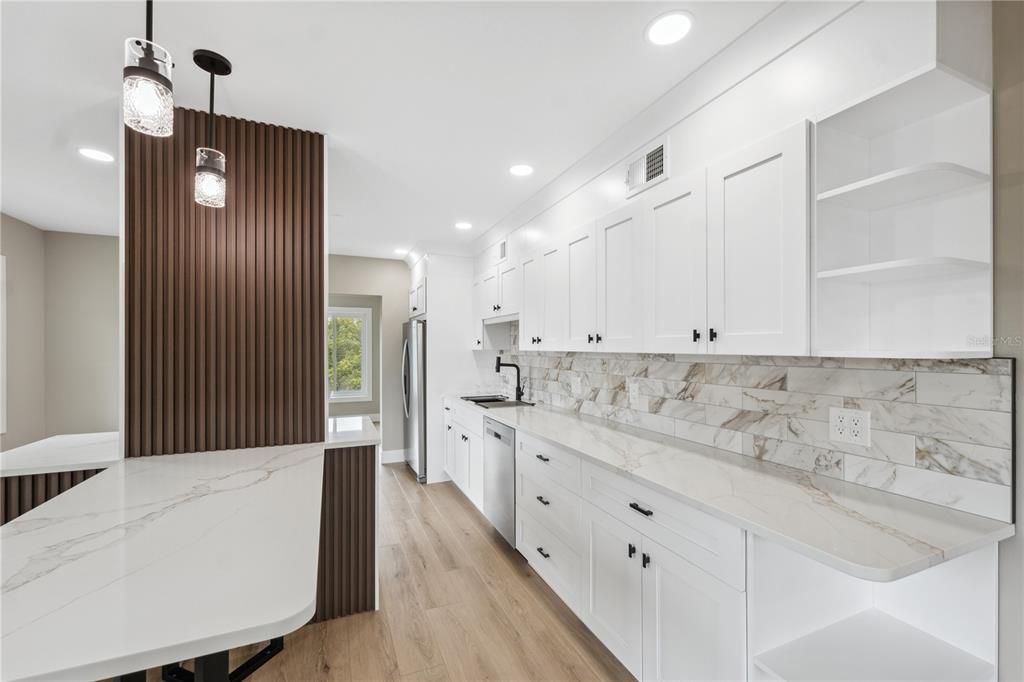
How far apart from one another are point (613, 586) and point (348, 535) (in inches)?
54.0

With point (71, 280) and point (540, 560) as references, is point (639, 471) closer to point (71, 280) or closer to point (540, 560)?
point (540, 560)

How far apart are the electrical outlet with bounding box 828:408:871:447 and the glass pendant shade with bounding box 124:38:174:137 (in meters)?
2.27

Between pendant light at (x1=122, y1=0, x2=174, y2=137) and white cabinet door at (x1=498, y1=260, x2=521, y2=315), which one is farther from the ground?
pendant light at (x1=122, y1=0, x2=174, y2=137)

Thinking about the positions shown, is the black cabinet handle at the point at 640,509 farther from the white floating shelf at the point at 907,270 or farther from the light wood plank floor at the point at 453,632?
the white floating shelf at the point at 907,270

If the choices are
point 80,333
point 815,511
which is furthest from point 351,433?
point 80,333

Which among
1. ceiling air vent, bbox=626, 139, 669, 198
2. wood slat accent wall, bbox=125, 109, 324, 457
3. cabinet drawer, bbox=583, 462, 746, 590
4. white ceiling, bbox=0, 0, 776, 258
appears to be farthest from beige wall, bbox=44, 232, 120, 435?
ceiling air vent, bbox=626, 139, 669, 198

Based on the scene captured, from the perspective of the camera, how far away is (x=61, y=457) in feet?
6.81

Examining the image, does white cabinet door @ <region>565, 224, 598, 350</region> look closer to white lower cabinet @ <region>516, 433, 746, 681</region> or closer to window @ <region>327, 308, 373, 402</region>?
white lower cabinet @ <region>516, 433, 746, 681</region>

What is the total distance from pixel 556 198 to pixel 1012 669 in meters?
2.84

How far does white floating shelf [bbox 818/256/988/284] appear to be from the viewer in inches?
46.8

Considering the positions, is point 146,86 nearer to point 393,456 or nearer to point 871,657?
point 871,657

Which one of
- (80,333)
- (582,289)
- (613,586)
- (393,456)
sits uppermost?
(582,289)

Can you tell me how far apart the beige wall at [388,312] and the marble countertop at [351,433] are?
2.54m

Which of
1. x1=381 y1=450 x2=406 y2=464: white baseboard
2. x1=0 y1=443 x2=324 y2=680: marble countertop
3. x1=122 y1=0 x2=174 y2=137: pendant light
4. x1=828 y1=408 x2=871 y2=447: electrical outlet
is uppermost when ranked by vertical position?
x1=122 y1=0 x2=174 y2=137: pendant light
